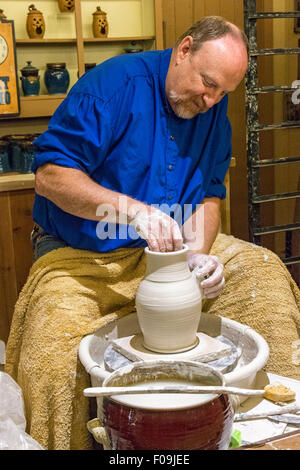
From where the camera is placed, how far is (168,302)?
1.52 meters

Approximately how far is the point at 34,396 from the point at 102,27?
2.81m

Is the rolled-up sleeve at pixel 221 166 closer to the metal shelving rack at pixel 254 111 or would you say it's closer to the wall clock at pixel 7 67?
the metal shelving rack at pixel 254 111

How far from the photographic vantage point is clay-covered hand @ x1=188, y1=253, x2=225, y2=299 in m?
1.70

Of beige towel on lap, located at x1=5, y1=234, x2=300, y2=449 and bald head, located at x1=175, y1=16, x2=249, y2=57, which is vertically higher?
bald head, located at x1=175, y1=16, x2=249, y2=57

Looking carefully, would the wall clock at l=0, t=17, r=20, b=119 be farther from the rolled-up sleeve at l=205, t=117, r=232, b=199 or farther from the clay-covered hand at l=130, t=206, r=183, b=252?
the clay-covered hand at l=130, t=206, r=183, b=252

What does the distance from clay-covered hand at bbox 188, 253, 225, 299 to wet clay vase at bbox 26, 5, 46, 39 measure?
240 cm

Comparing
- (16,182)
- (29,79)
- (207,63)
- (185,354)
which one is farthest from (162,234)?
(29,79)

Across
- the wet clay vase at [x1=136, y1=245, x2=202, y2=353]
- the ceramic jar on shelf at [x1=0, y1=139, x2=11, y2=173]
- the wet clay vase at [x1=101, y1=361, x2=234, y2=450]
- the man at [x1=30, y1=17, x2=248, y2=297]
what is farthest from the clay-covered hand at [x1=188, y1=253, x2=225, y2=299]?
the ceramic jar on shelf at [x1=0, y1=139, x2=11, y2=173]

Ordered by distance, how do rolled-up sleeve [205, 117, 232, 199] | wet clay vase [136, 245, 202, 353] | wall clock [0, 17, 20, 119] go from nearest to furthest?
wet clay vase [136, 245, 202, 353], rolled-up sleeve [205, 117, 232, 199], wall clock [0, 17, 20, 119]

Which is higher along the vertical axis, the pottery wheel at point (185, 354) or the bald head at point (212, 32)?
the bald head at point (212, 32)

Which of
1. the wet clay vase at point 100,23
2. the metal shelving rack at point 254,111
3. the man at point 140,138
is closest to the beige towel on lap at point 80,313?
the man at point 140,138

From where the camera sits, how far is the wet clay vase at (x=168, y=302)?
1523mm

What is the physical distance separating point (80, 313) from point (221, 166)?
0.83 m

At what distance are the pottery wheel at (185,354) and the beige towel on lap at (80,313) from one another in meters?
0.11
